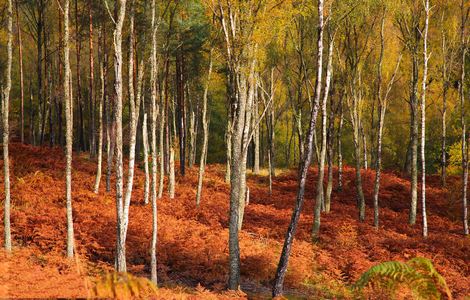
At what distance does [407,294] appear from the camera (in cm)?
1139

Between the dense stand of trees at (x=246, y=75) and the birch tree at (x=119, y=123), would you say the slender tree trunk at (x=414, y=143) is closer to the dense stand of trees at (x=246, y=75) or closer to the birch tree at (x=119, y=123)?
the dense stand of trees at (x=246, y=75)

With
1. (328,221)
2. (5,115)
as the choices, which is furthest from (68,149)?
(328,221)

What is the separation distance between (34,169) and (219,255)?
11.6m

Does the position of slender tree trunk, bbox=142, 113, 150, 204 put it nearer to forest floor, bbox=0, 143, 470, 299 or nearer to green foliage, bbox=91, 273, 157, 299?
forest floor, bbox=0, 143, 470, 299

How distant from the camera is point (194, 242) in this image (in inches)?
613

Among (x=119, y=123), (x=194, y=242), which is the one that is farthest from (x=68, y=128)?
(x=194, y=242)

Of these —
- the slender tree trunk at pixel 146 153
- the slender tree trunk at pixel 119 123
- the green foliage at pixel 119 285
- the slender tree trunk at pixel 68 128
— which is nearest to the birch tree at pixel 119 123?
the slender tree trunk at pixel 119 123

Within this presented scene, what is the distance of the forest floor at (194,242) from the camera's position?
39.4 ft

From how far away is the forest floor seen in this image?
39.4ft

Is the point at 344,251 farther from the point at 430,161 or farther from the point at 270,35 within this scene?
the point at 430,161

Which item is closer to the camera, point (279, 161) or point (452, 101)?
point (452, 101)

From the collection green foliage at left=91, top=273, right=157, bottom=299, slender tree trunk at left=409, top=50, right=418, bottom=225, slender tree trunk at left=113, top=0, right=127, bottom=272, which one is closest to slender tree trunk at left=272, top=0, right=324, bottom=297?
slender tree trunk at left=113, top=0, right=127, bottom=272

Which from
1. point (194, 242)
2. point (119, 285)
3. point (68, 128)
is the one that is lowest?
point (194, 242)

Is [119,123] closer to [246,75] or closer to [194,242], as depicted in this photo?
[246,75]
